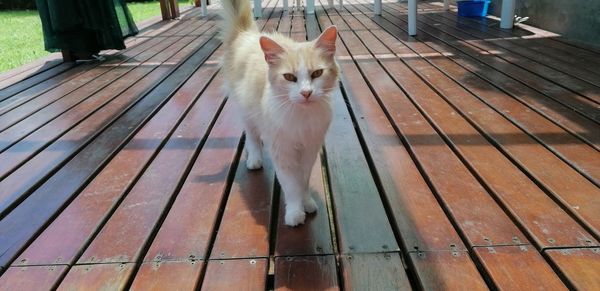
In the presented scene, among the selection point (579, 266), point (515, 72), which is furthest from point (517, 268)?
point (515, 72)

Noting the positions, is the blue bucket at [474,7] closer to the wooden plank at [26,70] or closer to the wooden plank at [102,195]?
the wooden plank at [102,195]

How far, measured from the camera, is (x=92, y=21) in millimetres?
4207

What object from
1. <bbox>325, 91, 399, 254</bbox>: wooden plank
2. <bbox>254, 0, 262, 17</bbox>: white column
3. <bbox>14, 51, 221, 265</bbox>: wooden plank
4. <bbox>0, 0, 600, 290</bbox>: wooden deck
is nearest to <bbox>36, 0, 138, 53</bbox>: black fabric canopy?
<bbox>0, 0, 600, 290</bbox>: wooden deck

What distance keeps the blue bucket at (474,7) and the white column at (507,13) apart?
95cm

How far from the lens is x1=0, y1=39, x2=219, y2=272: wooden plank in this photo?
165 centimetres

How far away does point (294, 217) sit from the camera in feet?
5.44

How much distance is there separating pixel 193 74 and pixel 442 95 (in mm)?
1912

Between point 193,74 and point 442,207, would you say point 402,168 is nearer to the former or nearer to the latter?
point 442,207

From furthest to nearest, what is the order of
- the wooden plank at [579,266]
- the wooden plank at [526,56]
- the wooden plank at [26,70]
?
the wooden plank at [26,70], the wooden plank at [526,56], the wooden plank at [579,266]

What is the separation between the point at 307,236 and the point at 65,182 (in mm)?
1128

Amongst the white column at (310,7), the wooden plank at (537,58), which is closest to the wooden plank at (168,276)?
the wooden plank at (537,58)

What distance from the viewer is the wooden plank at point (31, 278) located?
1388 mm

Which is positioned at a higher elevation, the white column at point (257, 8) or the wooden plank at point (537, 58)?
the white column at point (257, 8)

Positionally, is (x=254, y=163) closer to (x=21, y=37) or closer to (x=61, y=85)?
(x=61, y=85)
